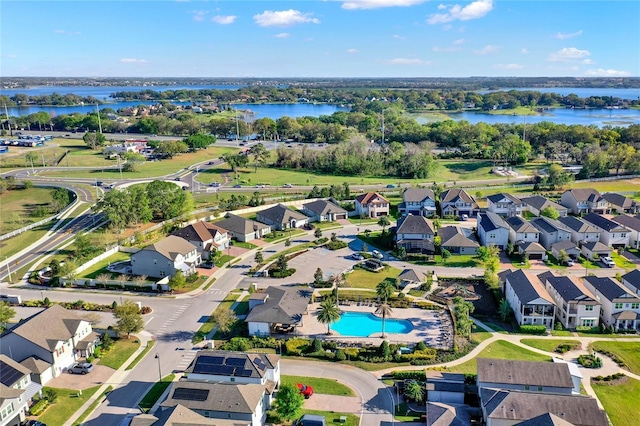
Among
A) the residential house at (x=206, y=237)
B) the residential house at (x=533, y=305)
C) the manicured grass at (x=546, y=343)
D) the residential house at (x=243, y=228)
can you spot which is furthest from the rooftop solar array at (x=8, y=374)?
the residential house at (x=533, y=305)

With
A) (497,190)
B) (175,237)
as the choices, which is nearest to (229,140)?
(497,190)

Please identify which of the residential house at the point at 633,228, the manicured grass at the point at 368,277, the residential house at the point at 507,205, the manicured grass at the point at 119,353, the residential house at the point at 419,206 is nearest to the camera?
the manicured grass at the point at 119,353

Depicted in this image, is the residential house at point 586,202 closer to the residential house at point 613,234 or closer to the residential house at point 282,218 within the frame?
the residential house at point 613,234

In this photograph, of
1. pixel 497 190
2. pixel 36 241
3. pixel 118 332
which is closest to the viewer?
pixel 118 332

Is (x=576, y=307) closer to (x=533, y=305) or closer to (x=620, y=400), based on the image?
(x=533, y=305)

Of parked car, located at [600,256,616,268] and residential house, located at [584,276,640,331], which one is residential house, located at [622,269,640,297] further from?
parked car, located at [600,256,616,268]

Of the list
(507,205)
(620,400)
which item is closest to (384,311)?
(620,400)

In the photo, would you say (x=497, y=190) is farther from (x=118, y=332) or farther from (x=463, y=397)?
(x=118, y=332)
